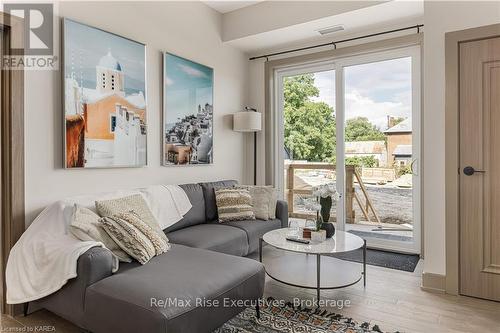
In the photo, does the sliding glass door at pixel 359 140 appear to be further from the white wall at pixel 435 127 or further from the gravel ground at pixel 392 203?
the white wall at pixel 435 127

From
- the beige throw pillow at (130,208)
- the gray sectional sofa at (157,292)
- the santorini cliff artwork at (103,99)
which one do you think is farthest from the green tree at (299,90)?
the gray sectional sofa at (157,292)

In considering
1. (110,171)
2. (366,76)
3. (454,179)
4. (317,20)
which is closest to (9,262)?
(110,171)

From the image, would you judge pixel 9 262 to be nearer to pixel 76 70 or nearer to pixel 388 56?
pixel 76 70

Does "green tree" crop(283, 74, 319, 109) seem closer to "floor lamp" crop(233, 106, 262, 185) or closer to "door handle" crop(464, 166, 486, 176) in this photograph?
"floor lamp" crop(233, 106, 262, 185)

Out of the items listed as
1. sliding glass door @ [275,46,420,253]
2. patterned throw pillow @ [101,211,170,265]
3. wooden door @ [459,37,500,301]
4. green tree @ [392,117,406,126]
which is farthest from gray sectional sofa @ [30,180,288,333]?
green tree @ [392,117,406,126]

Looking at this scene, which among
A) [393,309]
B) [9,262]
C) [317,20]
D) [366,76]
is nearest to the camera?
[9,262]

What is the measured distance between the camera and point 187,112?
11.8 feet

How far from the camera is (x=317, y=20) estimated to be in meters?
3.52

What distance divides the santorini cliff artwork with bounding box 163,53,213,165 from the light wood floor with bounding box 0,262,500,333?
65.7 inches

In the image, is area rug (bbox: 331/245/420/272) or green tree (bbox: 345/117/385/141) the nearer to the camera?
area rug (bbox: 331/245/420/272)

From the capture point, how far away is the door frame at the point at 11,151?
2176 millimetres

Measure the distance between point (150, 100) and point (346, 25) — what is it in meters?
2.31

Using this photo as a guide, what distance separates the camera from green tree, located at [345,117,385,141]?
3842 mm

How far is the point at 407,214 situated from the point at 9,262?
369cm
